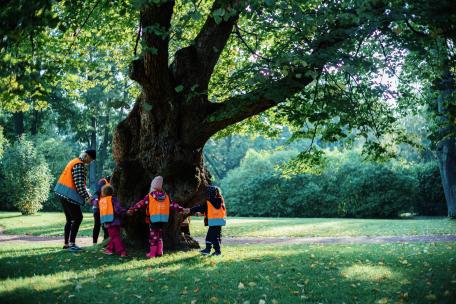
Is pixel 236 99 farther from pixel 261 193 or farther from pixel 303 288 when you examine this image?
pixel 261 193

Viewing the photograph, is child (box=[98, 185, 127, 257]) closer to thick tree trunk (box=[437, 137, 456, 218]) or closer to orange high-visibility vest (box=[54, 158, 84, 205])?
orange high-visibility vest (box=[54, 158, 84, 205])

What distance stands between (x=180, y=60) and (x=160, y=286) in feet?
17.0

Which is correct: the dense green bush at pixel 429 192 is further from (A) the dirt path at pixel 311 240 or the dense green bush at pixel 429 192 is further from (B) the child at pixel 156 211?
(B) the child at pixel 156 211

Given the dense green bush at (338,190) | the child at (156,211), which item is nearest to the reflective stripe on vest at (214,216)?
the child at (156,211)

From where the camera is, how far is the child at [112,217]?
9.37 meters

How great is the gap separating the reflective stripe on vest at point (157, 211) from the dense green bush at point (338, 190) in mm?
18930

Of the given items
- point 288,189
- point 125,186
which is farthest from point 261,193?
point 125,186

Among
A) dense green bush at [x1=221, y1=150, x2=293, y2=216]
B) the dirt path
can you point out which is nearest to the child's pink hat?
the dirt path

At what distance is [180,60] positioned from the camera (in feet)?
32.0

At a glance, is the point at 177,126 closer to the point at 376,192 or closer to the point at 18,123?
the point at 376,192

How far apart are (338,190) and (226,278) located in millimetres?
27223

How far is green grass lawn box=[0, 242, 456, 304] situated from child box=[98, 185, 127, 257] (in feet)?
1.12

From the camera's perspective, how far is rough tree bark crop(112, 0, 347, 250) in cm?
934

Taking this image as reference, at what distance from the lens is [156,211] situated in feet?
30.1
